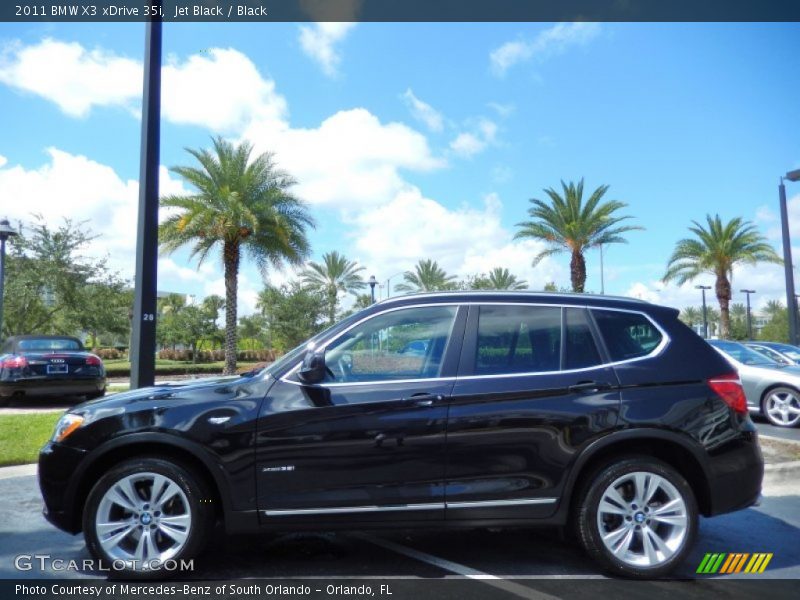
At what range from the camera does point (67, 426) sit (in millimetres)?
4105

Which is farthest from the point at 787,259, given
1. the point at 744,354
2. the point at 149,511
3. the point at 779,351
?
the point at 149,511

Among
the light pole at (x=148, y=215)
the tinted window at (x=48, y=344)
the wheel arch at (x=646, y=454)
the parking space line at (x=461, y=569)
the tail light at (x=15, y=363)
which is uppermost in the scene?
the light pole at (x=148, y=215)

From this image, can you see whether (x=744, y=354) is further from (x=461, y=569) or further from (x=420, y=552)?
(x=461, y=569)

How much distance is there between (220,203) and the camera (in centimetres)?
2414

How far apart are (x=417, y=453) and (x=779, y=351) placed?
11.8m

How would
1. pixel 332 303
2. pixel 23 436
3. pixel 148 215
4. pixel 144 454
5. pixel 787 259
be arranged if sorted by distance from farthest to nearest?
1. pixel 332 303
2. pixel 787 259
3. pixel 23 436
4. pixel 148 215
5. pixel 144 454

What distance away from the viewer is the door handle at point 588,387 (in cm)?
410

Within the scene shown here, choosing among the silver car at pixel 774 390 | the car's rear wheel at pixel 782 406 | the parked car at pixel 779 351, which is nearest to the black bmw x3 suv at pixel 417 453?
the silver car at pixel 774 390

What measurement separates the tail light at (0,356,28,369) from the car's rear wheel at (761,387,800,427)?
1288cm

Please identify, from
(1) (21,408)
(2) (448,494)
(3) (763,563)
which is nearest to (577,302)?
(2) (448,494)

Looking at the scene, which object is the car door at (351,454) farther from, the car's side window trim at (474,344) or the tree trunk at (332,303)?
the tree trunk at (332,303)

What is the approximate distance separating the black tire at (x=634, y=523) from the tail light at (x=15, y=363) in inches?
430

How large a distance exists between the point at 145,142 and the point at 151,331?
2.25 m

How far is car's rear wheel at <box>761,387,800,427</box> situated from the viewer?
10.3 m
